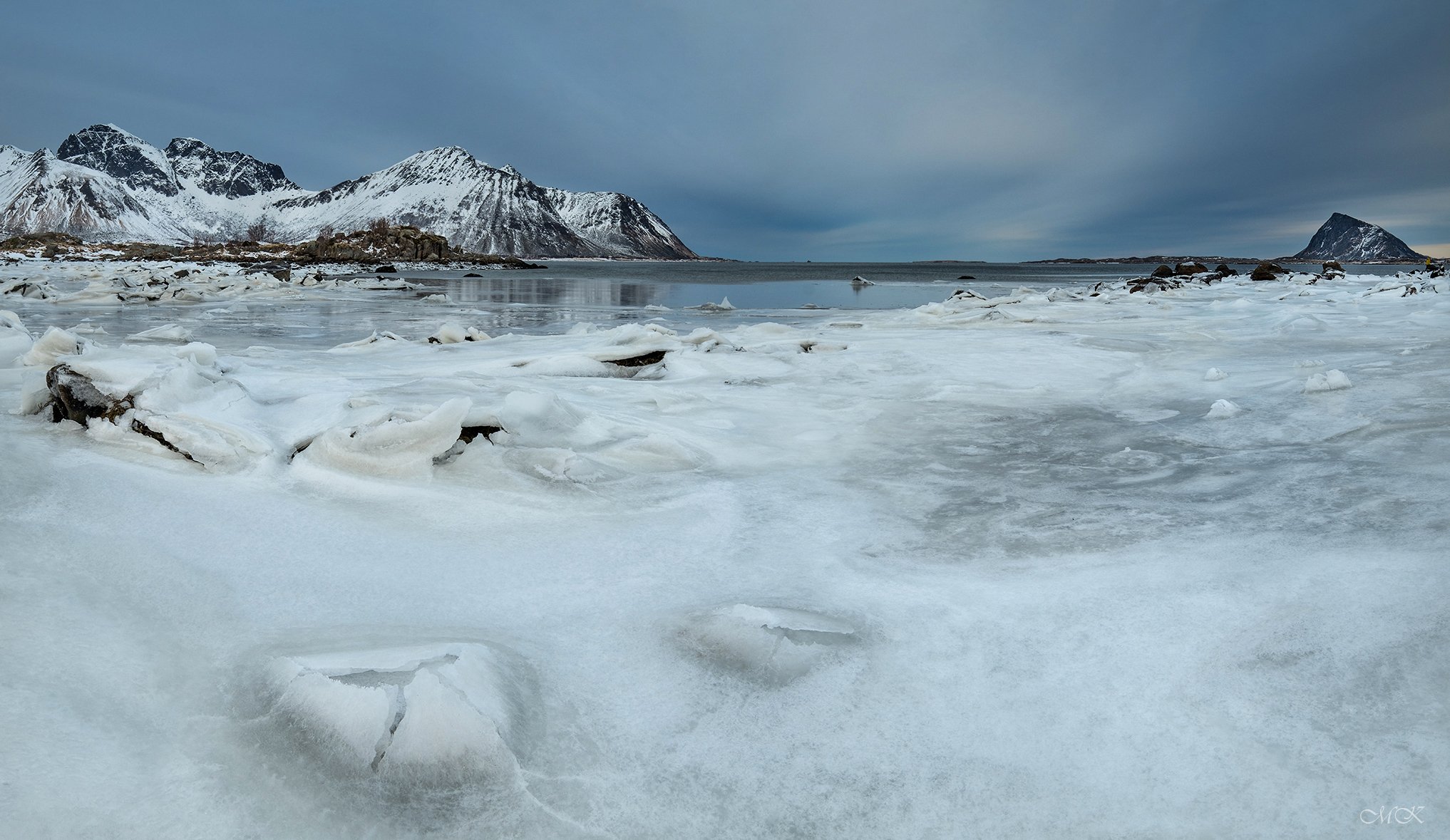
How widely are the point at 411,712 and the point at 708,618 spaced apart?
2.21 ft

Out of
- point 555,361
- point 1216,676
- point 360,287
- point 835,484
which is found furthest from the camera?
point 360,287

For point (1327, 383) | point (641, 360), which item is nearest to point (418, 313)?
point (641, 360)

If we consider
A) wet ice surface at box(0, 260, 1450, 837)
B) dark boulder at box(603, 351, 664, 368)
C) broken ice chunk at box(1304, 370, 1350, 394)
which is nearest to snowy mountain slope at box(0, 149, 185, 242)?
dark boulder at box(603, 351, 664, 368)

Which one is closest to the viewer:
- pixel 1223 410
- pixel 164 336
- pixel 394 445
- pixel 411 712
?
pixel 411 712

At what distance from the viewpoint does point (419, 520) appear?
2277 millimetres

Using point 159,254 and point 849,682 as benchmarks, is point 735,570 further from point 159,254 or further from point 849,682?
point 159,254

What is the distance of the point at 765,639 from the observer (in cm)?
158

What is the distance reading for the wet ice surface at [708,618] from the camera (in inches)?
→ 46.0

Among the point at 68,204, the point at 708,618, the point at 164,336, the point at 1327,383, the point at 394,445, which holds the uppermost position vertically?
the point at 68,204

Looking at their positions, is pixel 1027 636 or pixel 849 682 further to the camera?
pixel 1027 636

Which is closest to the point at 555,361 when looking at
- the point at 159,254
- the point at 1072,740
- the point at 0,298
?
the point at 1072,740

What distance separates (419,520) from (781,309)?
14.7 meters

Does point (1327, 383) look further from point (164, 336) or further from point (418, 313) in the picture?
point (418, 313)

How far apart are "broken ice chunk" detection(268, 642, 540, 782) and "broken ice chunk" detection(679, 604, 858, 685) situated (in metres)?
0.39
